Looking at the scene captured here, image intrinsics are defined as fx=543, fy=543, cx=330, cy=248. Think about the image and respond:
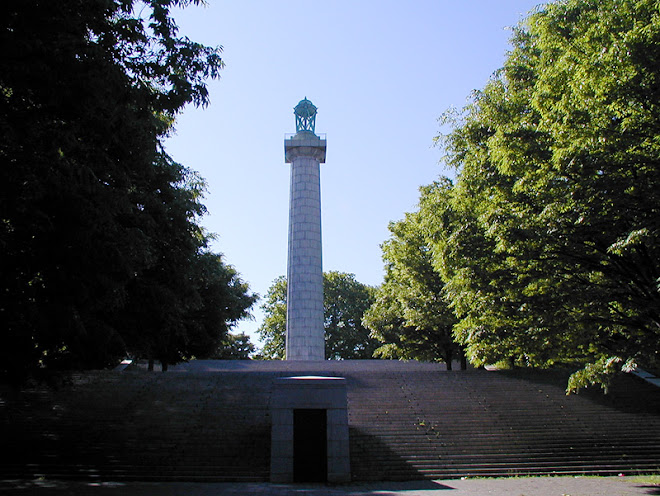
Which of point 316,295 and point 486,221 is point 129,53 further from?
point 316,295

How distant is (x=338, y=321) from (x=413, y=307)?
29.2 m

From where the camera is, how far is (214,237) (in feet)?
102

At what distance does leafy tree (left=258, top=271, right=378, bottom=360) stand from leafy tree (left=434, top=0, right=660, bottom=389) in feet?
134

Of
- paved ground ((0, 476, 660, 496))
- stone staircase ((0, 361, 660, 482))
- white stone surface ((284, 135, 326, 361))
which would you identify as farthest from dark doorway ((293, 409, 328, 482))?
white stone surface ((284, 135, 326, 361))

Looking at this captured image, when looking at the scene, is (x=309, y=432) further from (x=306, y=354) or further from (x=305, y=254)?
(x=305, y=254)

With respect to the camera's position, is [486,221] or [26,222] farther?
[486,221]

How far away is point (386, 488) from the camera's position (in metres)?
12.8

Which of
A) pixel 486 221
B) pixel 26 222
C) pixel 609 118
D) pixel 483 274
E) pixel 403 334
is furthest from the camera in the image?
pixel 403 334

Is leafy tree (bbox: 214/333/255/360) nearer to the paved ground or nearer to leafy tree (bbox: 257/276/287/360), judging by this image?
leafy tree (bbox: 257/276/287/360)

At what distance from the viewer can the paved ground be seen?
11.6 m

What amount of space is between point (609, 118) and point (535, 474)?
30.9 feet

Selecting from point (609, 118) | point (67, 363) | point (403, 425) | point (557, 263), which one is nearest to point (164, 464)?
point (67, 363)

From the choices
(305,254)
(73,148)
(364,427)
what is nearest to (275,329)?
(305,254)

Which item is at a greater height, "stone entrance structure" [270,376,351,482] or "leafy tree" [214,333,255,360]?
"leafy tree" [214,333,255,360]
